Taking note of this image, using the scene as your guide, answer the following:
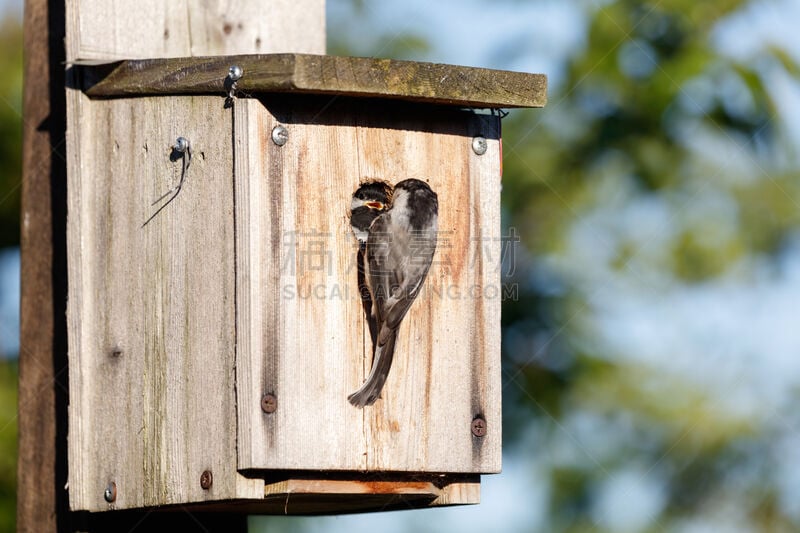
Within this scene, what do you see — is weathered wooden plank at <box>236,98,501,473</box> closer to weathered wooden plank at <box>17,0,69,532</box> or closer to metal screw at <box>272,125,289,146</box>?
metal screw at <box>272,125,289,146</box>

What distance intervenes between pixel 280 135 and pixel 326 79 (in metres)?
0.21

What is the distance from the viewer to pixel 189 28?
4.47 m

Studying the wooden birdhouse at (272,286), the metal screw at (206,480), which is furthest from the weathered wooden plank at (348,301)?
the metal screw at (206,480)

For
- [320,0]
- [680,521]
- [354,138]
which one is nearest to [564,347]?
[680,521]

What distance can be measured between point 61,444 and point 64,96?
104 centimetres

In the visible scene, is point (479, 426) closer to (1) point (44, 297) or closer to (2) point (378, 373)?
(2) point (378, 373)

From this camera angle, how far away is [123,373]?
392 centimetres

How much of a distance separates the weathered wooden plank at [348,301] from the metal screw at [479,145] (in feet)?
0.06

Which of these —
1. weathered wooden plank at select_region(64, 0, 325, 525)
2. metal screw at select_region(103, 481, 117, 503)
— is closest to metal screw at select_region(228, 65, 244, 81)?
weathered wooden plank at select_region(64, 0, 325, 525)

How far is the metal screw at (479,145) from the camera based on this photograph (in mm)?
4160


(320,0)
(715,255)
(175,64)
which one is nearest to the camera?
(175,64)

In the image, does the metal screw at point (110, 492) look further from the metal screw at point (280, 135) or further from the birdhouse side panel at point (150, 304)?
the metal screw at point (280, 135)

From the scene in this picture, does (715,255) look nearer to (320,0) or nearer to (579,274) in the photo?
(579,274)

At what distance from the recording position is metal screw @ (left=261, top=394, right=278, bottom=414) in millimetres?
3635
